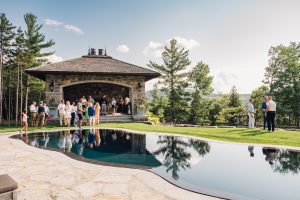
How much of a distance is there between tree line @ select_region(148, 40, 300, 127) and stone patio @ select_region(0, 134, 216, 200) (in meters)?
24.6

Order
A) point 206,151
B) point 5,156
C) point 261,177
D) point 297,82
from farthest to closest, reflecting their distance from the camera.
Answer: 1. point 297,82
2. point 206,151
3. point 5,156
4. point 261,177

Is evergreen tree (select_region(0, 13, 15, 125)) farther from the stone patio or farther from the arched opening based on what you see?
the stone patio

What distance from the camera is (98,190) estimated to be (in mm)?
4117

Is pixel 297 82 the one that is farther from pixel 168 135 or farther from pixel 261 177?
pixel 261 177

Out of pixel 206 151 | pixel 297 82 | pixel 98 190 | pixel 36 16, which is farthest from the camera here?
pixel 297 82

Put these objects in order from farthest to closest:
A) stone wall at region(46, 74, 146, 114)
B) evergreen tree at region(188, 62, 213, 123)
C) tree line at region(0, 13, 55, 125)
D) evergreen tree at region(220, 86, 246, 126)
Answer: evergreen tree at region(188, 62, 213, 123), evergreen tree at region(220, 86, 246, 126), tree line at region(0, 13, 55, 125), stone wall at region(46, 74, 146, 114)

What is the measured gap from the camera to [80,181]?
4.60 meters

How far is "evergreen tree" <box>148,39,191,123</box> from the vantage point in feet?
107

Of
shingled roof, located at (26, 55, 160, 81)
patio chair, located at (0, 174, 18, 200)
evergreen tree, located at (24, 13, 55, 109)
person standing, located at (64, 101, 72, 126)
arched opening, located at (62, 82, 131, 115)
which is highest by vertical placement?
evergreen tree, located at (24, 13, 55, 109)

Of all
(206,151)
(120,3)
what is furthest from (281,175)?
(120,3)

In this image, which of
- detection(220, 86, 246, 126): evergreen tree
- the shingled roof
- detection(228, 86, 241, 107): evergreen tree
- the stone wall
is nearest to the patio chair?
the shingled roof

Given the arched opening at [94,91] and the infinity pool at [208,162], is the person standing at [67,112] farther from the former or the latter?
the arched opening at [94,91]

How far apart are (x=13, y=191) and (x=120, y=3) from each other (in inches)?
555

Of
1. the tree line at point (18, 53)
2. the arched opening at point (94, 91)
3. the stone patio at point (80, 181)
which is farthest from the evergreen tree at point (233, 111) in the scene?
the stone patio at point (80, 181)
